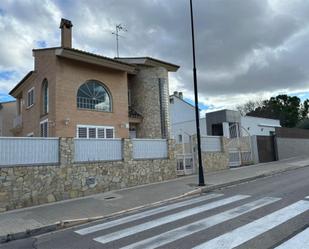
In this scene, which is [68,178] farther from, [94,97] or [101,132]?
[94,97]

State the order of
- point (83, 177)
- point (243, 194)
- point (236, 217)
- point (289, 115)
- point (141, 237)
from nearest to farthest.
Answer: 1. point (141, 237)
2. point (236, 217)
3. point (243, 194)
4. point (83, 177)
5. point (289, 115)

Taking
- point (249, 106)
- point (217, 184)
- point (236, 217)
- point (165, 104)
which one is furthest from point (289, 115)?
point (236, 217)

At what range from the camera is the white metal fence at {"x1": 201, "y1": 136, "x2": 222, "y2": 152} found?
59.7 feet

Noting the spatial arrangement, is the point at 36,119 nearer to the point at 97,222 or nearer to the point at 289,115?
the point at 97,222

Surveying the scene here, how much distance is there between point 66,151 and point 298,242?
9203 mm

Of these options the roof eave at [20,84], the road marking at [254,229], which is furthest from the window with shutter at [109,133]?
the road marking at [254,229]

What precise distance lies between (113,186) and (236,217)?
7.05 m

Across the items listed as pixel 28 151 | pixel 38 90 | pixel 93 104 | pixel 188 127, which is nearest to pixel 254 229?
pixel 28 151

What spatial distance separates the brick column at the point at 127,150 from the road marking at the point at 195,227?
21.7 ft

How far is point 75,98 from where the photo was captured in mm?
17953

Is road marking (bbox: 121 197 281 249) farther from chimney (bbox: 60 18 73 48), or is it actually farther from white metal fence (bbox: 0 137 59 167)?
chimney (bbox: 60 18 73 48)

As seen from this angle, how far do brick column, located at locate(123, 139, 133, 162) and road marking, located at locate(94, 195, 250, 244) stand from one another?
5.50 meters

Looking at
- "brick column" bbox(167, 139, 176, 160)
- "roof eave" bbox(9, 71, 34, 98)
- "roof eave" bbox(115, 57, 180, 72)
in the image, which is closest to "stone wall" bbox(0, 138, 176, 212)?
"brick column" bbox(167, 139, 176, 160)

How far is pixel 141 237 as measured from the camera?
21.1 ft
